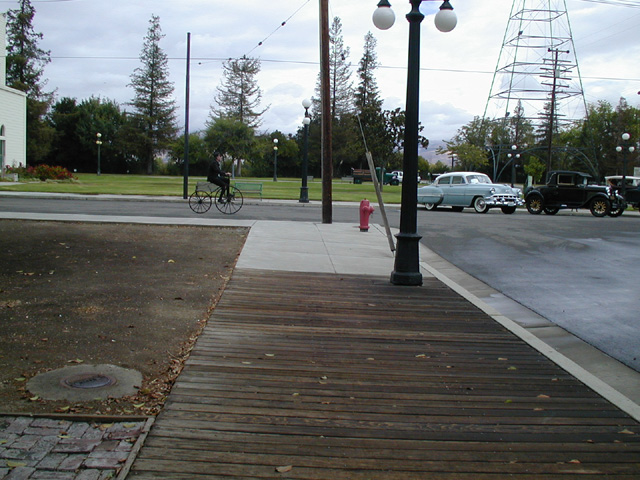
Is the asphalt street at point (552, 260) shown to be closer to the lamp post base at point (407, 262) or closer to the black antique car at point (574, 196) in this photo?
the lamp post base at point (407, 262)

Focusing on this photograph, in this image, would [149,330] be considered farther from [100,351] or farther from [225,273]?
[225,273]

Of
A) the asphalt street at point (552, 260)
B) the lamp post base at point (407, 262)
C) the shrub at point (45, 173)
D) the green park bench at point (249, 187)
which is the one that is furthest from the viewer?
the shrub at point (45, 173)

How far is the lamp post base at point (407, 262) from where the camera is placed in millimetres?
9078

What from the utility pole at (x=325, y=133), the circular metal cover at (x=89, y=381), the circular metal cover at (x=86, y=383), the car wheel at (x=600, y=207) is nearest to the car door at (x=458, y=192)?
the car wheel at (x=600, y=207)

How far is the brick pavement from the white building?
41.8m

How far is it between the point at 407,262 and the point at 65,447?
6.28 meters

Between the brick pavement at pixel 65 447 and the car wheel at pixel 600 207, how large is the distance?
25.5 metres

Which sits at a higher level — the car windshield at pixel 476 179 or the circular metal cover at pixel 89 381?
the car windshield at pixel 476 179

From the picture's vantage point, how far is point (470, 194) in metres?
26.4

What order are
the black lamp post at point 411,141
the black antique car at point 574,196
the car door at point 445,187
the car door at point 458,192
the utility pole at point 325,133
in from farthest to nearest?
the car door at point 445,187, the car door at point 458,192, the black antique car at point 574,196, the utility pole at point 325,133, the black lamp post at point 411,141

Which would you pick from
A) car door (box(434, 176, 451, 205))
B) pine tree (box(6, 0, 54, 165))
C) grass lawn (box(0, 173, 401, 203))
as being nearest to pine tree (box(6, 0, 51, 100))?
pine tree (box(6, 0, 54, 165))

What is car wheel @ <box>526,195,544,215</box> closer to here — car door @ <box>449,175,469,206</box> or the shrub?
car door @ <box>449,175,469,206</box>

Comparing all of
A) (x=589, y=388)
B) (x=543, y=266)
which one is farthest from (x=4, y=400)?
(x=543, y=266)

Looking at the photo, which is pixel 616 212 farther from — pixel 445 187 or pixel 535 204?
pixel 445 187
